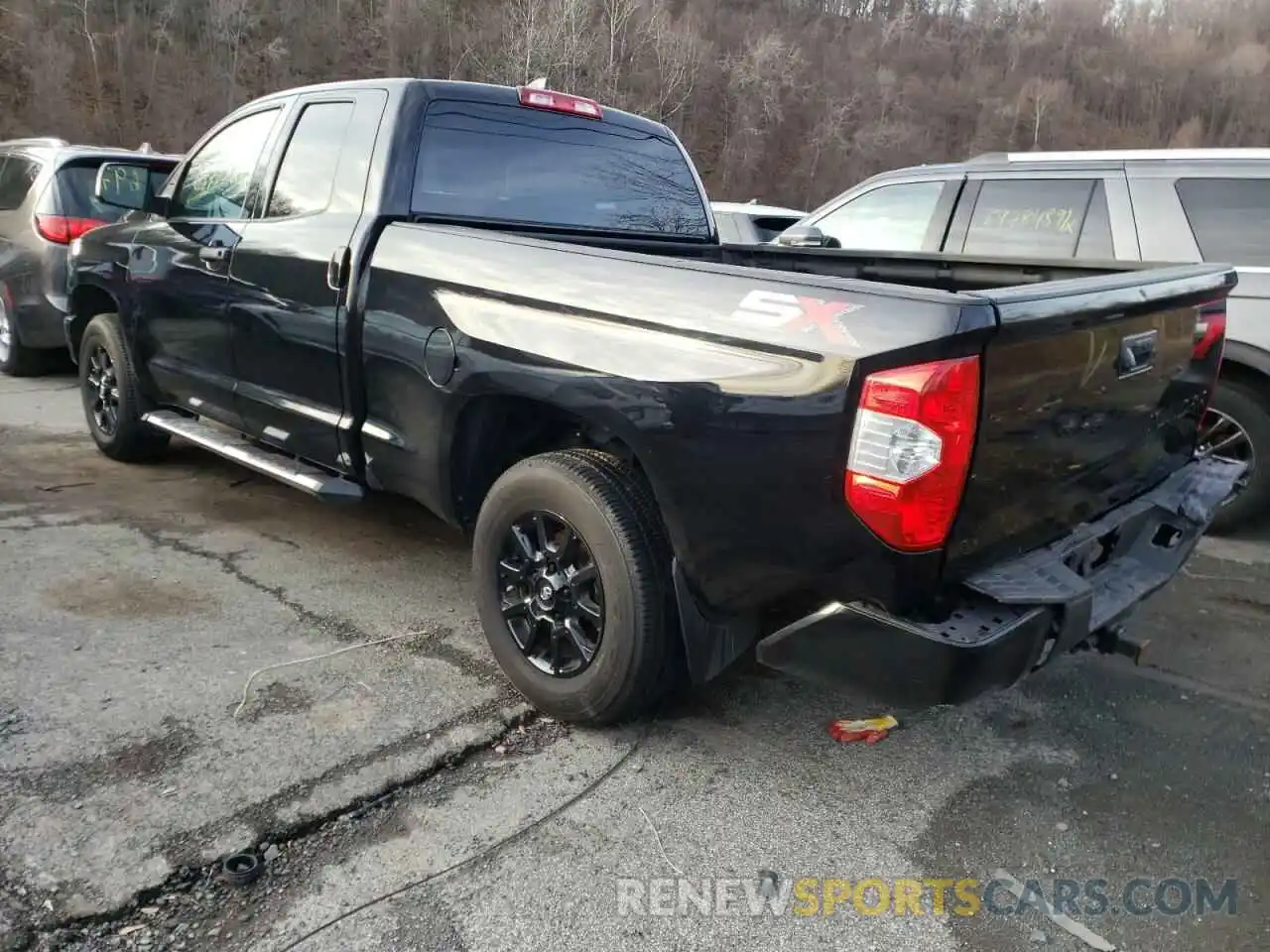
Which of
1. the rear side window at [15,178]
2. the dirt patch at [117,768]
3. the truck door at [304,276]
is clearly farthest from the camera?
the rear side window at [15,178]

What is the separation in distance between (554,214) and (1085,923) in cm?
306

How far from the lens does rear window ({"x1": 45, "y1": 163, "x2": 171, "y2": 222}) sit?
7172mm

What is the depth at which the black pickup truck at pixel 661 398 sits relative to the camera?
224cm

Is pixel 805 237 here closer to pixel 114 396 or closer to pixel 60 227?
pixel 114 396

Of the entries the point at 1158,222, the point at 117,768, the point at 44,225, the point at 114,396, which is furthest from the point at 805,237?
the point at 44,225

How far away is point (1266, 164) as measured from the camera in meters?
4.87

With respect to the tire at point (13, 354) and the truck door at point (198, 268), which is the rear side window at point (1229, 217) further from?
the tire at point (13, 354)

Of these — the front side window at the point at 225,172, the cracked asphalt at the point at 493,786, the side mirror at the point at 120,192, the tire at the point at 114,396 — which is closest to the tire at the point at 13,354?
the tire at the point at 114,396

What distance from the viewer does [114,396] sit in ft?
17.5

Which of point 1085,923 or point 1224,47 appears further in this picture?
point 1224,47

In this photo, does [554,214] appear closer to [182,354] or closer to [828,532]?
[182,354]

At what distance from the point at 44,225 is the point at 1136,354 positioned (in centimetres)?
732

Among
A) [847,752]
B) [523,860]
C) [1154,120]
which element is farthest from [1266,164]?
[1154,120]

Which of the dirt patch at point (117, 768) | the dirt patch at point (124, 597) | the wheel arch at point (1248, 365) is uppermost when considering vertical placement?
the wheel arch at point (1248, 365)
